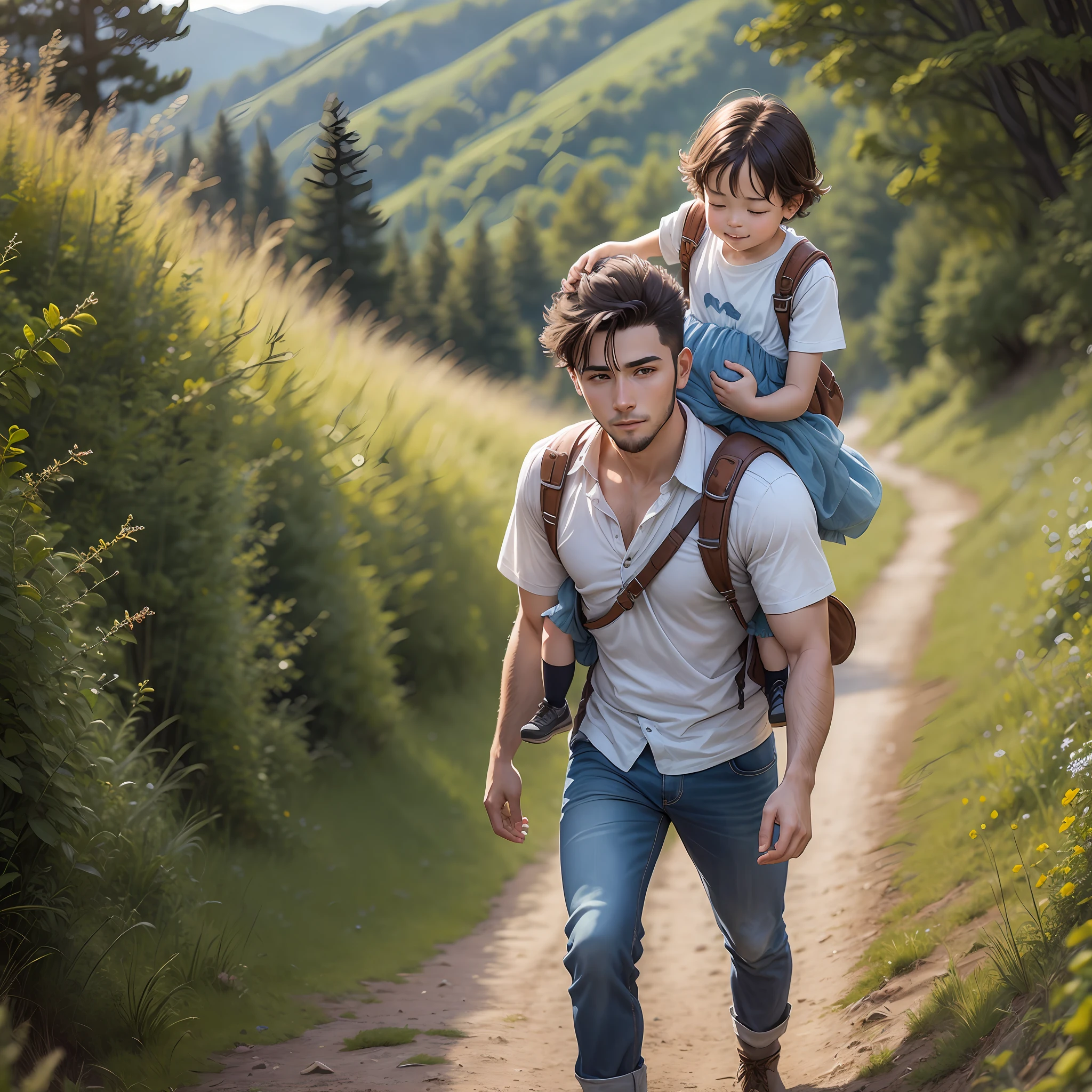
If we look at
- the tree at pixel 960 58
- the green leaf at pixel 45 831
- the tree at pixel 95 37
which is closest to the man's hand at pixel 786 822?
the green leaf at pixel 45 831

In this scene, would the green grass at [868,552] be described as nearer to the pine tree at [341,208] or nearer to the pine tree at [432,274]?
the pine tree at [341,208]

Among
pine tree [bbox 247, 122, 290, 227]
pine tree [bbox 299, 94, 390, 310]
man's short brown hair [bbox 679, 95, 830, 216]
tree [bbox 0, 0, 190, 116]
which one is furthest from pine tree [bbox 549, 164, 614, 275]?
man's short brown hair [bbox 679, 95, 830, 216]

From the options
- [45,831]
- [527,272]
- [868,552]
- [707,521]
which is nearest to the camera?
[707,521]

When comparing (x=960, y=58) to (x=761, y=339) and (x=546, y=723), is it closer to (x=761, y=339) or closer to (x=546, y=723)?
(x=761, y=339)

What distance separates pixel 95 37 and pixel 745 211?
386 centimetres

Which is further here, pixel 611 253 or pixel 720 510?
pixel 611 253

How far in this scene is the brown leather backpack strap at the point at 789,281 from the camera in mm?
3664

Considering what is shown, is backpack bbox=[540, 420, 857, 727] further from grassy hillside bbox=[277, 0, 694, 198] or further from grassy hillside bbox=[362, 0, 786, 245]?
grassy hillside bbox=[277, 0, 694, 198]

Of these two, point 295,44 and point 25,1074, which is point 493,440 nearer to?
point 295,44

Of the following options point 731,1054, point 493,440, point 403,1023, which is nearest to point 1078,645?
point 731,1054

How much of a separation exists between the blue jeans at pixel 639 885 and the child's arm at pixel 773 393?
41.9 inches

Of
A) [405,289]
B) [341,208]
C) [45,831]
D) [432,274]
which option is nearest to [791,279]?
[45,831]

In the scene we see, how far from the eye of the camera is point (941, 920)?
5.10m

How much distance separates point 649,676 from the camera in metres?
3.55
